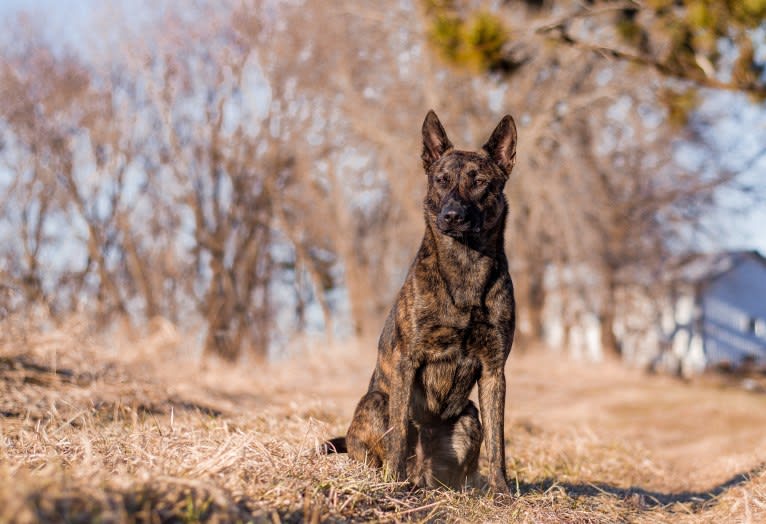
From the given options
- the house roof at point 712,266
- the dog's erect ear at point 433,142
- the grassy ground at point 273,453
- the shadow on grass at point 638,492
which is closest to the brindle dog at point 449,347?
the dog's erect ear at point 433,142

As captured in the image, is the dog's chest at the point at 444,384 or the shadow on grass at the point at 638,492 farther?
the shadow on grass at the point at 638,492

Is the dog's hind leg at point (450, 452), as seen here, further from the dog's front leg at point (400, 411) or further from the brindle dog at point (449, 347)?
the dog's front leg at point (400, 411)

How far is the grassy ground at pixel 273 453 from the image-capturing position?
2480 millimetres

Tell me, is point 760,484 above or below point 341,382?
above

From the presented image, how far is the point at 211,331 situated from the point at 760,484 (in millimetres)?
14008

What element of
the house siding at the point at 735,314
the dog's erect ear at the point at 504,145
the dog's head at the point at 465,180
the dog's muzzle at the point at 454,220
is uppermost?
the dog's erect ear at the point at 504,145

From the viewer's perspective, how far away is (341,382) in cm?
1229

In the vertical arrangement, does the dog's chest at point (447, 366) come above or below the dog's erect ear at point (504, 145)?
below

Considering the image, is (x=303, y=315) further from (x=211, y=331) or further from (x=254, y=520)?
(x=254, y=520)

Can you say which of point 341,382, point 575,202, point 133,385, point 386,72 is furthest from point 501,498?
point 386,72

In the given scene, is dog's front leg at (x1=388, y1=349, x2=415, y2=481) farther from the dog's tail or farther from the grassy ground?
the dog's tail

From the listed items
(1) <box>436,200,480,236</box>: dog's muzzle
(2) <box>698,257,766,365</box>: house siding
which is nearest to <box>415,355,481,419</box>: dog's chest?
(1) <box>436,200,480,236</box>: dog's muzzle

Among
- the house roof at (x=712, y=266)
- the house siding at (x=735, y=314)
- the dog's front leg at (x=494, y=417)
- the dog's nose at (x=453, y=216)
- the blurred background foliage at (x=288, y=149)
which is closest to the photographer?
the dog's nose at (x=453, y=216)

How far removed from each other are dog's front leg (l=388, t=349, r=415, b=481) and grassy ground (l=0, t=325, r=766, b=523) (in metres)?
0.17
